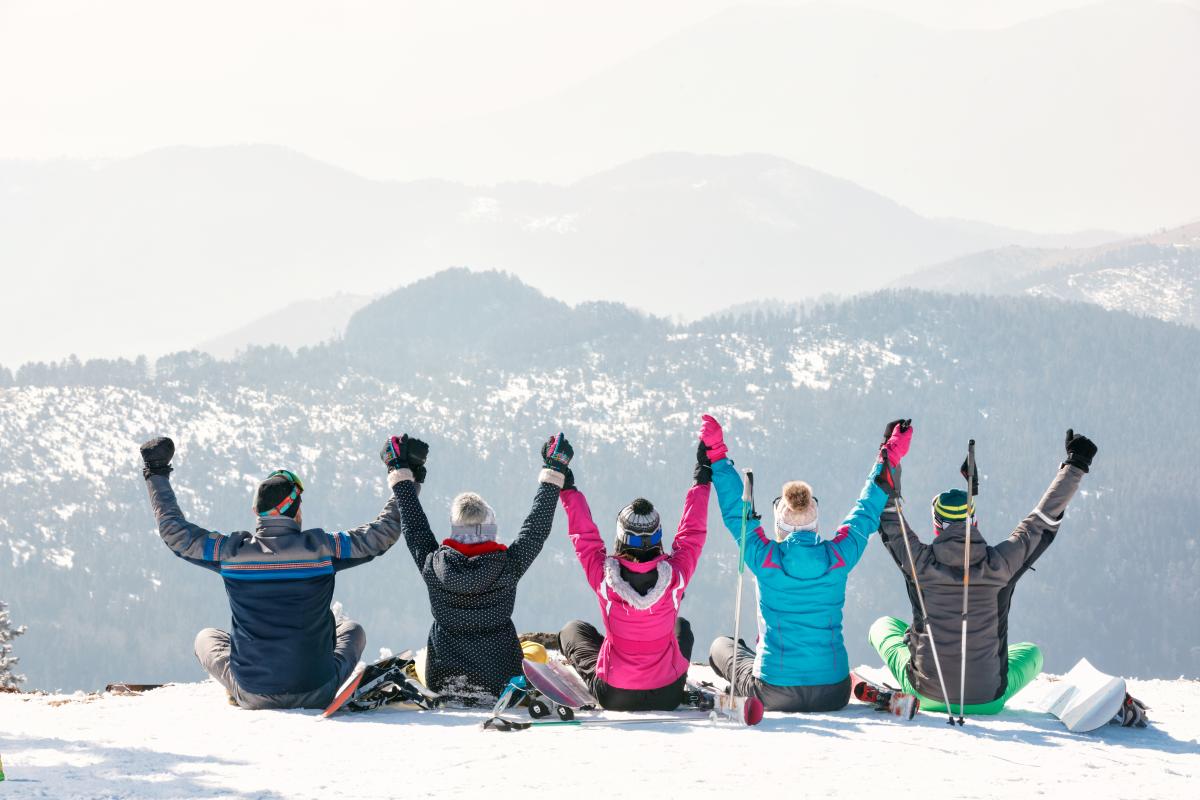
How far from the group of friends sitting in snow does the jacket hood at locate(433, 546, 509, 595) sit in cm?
1

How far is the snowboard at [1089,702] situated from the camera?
9.96m

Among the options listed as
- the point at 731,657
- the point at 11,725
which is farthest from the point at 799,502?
the point at 11,725

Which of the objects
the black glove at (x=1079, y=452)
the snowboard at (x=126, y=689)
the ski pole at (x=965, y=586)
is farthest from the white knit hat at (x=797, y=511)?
the snowboard at (x=126, y=689)

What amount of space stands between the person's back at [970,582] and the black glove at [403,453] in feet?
13.4

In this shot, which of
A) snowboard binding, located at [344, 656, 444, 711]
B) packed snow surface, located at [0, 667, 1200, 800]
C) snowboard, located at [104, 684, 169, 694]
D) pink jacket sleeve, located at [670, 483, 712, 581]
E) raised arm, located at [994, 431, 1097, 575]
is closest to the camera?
packed snow surface, located at [0, 667, 1200, 800]

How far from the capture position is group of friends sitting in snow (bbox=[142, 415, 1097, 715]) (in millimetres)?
10039

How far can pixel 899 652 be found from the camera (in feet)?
36.8

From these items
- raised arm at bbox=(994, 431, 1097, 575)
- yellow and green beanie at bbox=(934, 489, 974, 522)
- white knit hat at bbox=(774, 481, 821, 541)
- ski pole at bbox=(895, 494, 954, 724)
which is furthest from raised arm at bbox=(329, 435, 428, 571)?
raised arm at bbox=(994, 431, 1097, 575)

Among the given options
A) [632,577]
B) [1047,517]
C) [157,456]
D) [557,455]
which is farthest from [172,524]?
[1047,517]

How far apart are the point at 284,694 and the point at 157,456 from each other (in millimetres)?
2365

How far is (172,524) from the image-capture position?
33.1 ft

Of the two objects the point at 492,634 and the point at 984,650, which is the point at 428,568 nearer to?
the point at 492,634

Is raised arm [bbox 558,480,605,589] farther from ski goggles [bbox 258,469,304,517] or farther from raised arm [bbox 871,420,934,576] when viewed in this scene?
raised arm [bbox 871,420,934,576]

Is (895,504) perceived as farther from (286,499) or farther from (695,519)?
(286,499)
